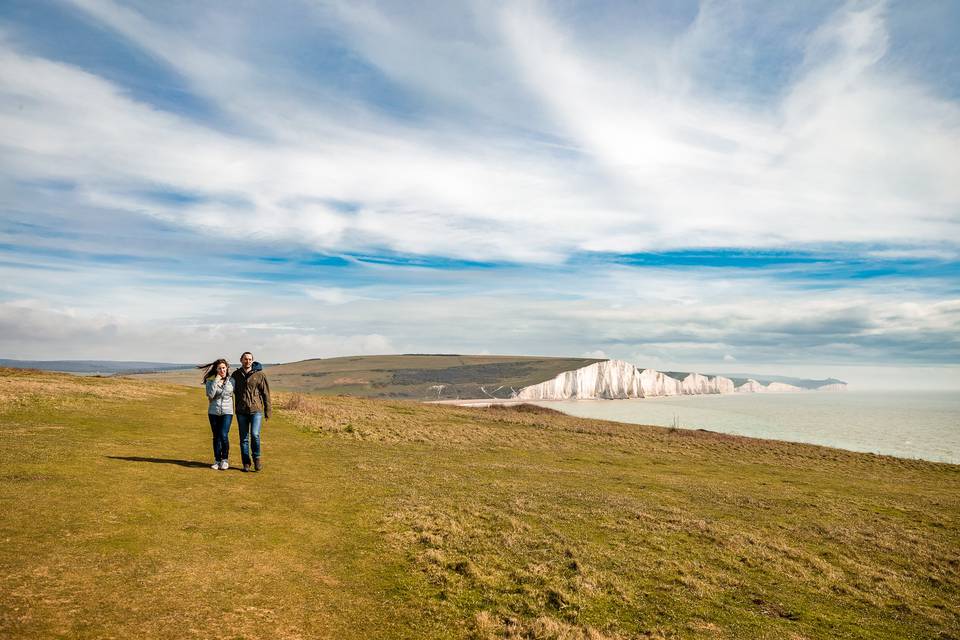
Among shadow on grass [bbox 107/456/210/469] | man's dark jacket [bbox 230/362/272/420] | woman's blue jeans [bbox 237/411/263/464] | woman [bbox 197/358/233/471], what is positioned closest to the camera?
woman [bbox 197/358/233/471]

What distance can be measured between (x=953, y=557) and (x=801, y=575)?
5.74 metres

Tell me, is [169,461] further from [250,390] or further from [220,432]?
[250,390]

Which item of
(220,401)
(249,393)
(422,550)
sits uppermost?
(249,393)

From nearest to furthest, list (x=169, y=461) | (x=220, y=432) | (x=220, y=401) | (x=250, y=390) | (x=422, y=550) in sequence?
1. (x=422, y=550)
2. (x=220, y=401)
3. (x=250, y=390)
4. (x=220, y=432)
5. (x=169, y=461)

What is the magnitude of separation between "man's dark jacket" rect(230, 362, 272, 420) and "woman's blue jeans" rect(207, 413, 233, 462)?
1.65ft

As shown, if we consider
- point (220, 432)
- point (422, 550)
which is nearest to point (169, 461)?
point (220, 432)

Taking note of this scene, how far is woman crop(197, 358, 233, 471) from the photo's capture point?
13.5 m

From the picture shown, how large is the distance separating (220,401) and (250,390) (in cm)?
75

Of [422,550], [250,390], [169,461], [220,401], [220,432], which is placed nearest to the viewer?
[422,550]

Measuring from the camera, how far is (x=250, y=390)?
1373 centimetres

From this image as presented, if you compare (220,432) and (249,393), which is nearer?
(249,393)

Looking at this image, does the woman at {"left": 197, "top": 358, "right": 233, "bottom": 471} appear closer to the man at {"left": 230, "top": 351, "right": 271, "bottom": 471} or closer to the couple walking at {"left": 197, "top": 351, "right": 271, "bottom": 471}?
the couple walking at {"left": 197, "top": 351, "right": 271, "bottom": 471}

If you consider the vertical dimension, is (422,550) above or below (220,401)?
below

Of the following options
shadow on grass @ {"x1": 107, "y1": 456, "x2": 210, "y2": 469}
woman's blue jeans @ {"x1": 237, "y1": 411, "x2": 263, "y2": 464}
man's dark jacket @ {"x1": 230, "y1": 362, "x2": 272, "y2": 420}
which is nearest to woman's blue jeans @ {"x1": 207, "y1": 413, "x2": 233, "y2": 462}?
woman's blue jeans @ {"x1": 237, "y1": 411, "x2": 263, "y2": 464}
